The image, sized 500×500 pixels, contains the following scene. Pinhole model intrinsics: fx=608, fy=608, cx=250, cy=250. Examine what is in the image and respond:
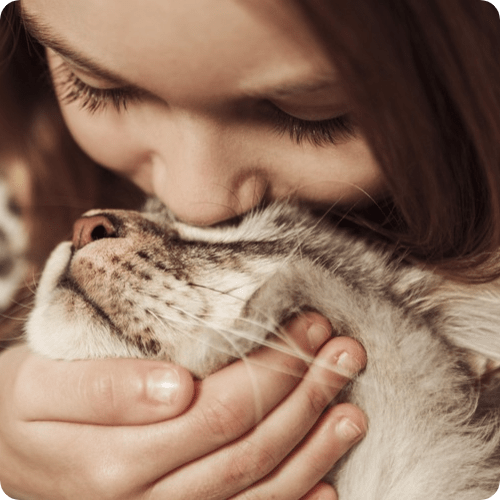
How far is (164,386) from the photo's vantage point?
22.0 inches

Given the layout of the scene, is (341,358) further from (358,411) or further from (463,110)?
(463,110)

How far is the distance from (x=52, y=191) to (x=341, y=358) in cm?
53

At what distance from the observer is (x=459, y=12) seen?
531 millimetres

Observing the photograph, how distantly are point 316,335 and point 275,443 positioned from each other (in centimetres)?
11

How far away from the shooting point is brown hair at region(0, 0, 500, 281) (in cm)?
51

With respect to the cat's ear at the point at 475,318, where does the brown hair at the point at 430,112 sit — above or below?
above

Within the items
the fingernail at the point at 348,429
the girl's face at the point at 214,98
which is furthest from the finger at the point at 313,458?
the girl's face at the point at 214,98

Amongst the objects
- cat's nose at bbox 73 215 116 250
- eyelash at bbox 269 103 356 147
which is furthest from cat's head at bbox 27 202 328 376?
eyelash at bbox 269 103 356 147

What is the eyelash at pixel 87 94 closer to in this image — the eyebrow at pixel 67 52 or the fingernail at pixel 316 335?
A: the eyebrow at pixel 67 52

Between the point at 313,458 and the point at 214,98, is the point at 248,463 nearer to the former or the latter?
Result: the point at 313,458

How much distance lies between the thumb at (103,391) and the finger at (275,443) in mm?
66

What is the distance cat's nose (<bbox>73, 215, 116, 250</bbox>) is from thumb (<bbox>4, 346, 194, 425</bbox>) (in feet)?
0.41

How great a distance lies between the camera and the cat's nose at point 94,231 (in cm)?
63

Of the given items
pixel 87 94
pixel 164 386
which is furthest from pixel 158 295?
pixel 87 94
